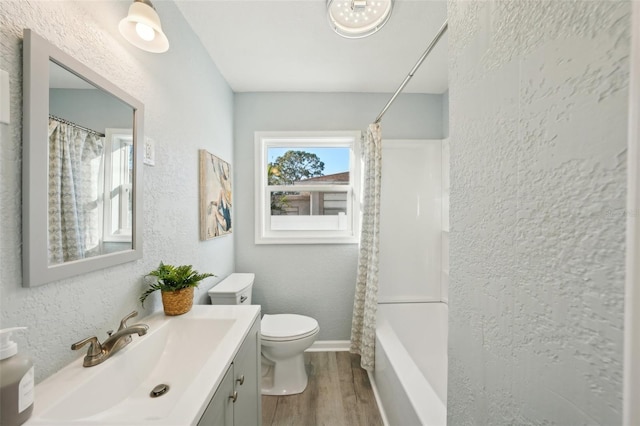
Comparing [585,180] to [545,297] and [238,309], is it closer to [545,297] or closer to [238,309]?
[545,297]

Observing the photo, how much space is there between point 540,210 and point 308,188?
2160mm

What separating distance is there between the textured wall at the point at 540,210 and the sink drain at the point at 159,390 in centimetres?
92

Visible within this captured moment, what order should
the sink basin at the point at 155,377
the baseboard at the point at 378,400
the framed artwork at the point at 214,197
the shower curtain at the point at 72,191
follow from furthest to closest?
the framed artwork at the point at 214,197
the baseboard at the point at 378,400
the shower curtain at the point at 72,191
the sink basin at the point at 155,377

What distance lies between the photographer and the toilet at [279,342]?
5.83 feet

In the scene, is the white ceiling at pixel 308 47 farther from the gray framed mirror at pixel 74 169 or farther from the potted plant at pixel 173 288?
the potted plant at pixel 173 288

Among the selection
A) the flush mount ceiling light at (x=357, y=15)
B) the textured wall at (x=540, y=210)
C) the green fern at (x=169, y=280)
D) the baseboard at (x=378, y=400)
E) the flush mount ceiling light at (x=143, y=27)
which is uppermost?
the flush mount ceiling light at (x=357, y=15)

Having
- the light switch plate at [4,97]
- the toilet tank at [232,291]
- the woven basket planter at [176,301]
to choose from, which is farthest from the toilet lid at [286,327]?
the light switch plate at [4,97]

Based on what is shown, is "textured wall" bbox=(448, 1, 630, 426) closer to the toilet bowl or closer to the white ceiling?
the white ceiling

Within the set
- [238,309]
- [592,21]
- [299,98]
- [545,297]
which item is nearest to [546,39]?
[592,21]

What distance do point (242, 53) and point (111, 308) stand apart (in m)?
1.76

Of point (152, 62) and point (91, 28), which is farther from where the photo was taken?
point (152, 62)

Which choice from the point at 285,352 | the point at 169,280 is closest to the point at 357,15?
the point at 169,280

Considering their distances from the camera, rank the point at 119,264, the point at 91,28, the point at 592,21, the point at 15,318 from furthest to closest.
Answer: the point at 119,264
the point at 91,28
the point at 15,318
the point at 592,21

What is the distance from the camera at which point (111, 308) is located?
971 millimetres
